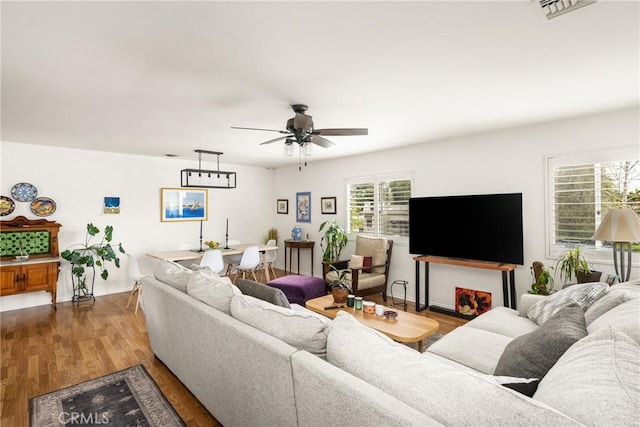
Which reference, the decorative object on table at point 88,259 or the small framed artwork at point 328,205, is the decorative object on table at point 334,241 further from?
the decorative object on table at point 88,259

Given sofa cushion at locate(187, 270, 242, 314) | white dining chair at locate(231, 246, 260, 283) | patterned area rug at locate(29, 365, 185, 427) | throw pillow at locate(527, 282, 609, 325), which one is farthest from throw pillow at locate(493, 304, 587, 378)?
white dining chair at locate(231, 246, 260, 283)

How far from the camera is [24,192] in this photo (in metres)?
4.45

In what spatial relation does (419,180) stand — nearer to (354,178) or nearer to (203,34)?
(354,178)

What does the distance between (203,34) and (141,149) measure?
149 inches

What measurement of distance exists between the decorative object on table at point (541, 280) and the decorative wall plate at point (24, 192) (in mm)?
6472

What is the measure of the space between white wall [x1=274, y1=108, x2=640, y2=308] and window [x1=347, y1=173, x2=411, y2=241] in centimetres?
17

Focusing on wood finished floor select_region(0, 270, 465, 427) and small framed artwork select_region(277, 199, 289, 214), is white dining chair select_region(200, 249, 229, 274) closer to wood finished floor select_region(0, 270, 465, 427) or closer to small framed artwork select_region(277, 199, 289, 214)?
wood finished floor select_region(0, 270, 465, 427)

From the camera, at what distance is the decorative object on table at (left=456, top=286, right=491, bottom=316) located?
397 cm

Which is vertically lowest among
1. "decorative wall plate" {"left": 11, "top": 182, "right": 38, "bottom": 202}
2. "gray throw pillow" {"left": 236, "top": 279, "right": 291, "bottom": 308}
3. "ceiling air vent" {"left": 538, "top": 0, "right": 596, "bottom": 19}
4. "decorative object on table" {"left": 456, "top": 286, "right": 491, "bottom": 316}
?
"decorative object on table" {"left": 456, "top": 286, "right": 491, "bottom": 316}

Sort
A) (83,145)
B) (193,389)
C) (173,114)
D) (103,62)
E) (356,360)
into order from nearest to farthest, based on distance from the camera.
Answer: (356,360), (103,62), (193,389), (173,114), (83,145)

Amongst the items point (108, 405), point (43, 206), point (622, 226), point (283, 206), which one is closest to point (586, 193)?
point (622, 226)

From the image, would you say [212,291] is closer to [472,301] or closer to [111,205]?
[472,301]

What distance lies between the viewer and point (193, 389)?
222 cm

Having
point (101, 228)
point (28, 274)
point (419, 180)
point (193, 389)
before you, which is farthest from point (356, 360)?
point (101, 228)
